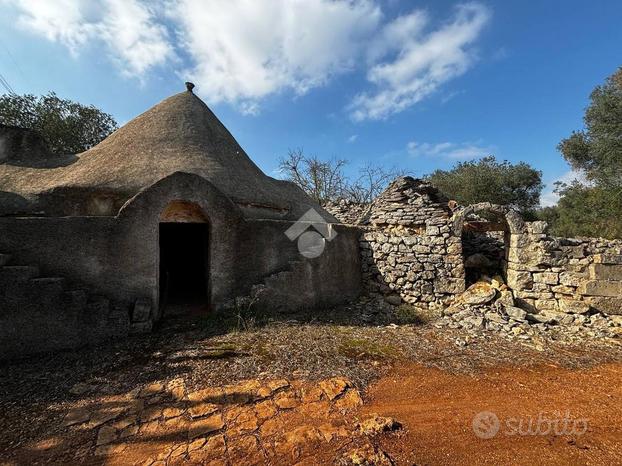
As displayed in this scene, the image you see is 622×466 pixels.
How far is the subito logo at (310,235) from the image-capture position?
693 cm

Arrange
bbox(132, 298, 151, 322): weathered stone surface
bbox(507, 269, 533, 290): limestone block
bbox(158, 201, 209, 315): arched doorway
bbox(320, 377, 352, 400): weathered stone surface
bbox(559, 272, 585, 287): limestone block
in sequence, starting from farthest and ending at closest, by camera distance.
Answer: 1. bbox(507, 269, 533, 290): limestone block
2. bbox(559, 272, 585, 287): limestone block
3. bbox(158, 201, 209, 315): arched doorway
4. bbox(132, 298, 151, 322): weathered stone surface
5. bbox(320, 377, 352, 400): weathered stone surface

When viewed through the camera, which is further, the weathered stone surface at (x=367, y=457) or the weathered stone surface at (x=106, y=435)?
the weathered stone surface at (x=106, y=435)

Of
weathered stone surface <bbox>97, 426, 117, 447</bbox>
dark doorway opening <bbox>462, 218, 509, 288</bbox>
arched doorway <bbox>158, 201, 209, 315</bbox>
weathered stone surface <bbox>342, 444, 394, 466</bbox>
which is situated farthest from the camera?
dark doorway opening <bbox>462, 218, 509, 288</bbox>

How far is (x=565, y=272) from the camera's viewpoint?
22.5 feet

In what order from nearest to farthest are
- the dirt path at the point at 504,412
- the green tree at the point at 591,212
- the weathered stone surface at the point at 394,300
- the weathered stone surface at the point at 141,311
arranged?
the dirt path at the point at 504,412 → the weathered stone surface at the point at 141,311 → the weathered stone surface at the point at 394,300 → the green tree at the point at 591,212

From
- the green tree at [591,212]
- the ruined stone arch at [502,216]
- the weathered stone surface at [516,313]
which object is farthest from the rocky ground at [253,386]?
the green tree at [591,212]

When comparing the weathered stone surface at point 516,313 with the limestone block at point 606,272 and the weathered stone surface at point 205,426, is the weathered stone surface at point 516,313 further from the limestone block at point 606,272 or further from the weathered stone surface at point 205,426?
the weathered stone surface at point 205,426

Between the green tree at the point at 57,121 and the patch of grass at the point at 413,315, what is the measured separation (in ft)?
58.5

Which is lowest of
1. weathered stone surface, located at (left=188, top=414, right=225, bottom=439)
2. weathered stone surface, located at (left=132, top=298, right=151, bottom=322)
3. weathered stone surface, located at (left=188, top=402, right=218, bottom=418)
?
weathered stone surface, located at (left=188, top=414, right=225, bottom=439)

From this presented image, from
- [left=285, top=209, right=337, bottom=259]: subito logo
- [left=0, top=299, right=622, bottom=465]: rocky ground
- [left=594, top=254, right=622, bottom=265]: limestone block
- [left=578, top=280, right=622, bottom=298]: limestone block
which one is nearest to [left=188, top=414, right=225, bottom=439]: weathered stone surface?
[left=0, top=299, right=622, bottom=465]: rocky ground

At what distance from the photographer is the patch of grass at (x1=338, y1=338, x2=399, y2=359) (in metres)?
4.61

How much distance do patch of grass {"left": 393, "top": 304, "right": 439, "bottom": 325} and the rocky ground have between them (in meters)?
0.56

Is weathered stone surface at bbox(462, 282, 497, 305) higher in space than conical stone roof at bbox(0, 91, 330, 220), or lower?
lower

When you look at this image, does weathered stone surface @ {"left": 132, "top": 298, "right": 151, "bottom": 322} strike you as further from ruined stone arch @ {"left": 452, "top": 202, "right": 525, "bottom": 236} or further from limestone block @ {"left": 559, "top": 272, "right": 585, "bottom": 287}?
limestone block @ {"left": 559, "top": 272, "right": 585, "bottom": 287}
